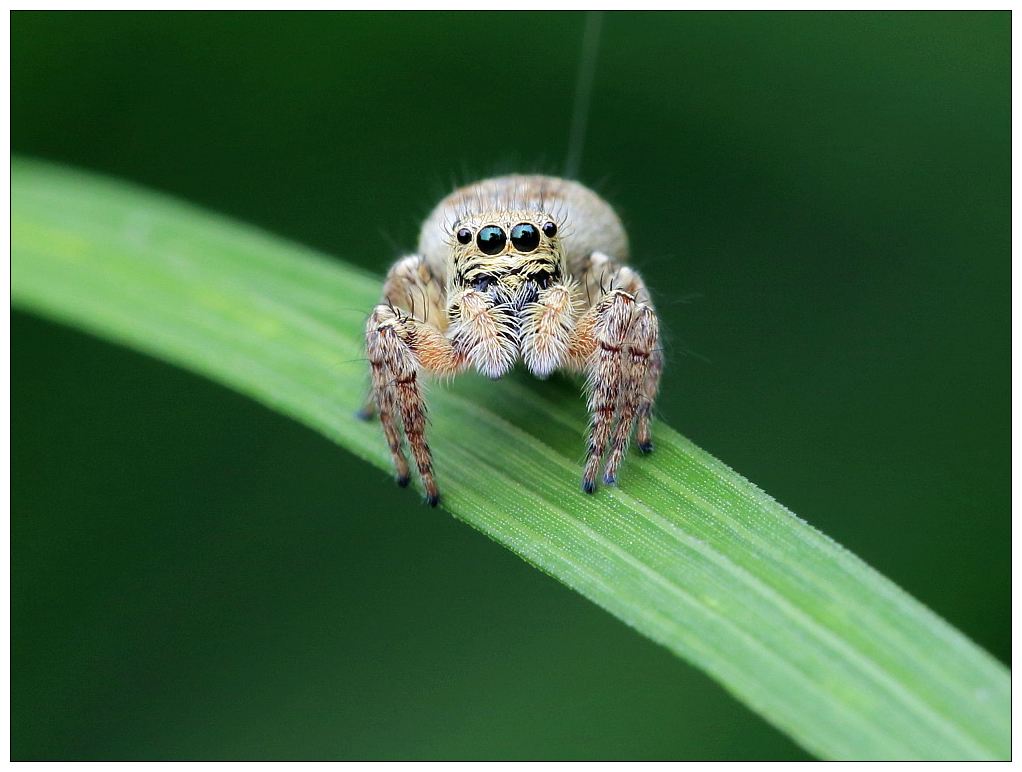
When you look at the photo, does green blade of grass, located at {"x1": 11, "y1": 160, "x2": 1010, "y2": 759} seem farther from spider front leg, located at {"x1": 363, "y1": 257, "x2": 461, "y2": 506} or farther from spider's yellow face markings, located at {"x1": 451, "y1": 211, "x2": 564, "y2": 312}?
spider's yellow face markings, located at {"x1": 451, "y1": 211, "x2": 564, "y2": 312}

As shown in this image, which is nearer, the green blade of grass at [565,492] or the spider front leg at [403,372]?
the green blade of grass at [565,492]

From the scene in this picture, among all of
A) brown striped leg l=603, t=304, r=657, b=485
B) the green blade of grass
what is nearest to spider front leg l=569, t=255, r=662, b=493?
brown striped leg l=603, t=304, r=657, b=485

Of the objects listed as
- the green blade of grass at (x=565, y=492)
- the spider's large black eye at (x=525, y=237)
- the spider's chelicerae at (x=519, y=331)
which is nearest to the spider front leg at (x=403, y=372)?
the spider's chelicerae at (x=519, y=331)

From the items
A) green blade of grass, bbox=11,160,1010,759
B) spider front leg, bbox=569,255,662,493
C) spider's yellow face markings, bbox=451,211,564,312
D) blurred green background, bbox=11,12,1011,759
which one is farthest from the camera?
blurred green background, bbox=11,12,1011,759

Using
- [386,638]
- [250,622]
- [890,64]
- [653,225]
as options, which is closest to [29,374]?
[250,622]

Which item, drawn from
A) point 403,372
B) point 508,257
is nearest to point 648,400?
point 508,257

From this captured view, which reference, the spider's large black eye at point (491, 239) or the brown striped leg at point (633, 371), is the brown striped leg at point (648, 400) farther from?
the spider's large black eye at point (491, 239)

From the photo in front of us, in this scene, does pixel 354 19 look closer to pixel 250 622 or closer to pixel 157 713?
pixel 250 622

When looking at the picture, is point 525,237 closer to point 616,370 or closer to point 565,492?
point 616,370
